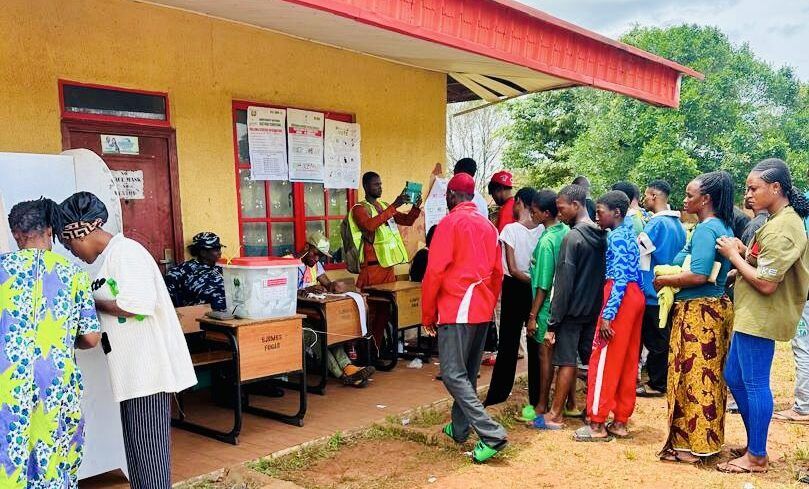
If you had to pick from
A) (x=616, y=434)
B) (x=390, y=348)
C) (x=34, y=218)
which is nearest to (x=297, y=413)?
(x=390, y=348)

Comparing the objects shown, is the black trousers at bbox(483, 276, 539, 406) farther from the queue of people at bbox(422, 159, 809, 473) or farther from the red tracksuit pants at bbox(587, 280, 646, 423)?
the red tracksuit pants at bbox(587, 280, 646, 423)

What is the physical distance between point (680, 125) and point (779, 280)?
47.6ft

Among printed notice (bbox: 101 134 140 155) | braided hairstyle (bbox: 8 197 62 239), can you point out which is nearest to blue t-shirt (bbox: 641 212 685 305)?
printed notice (bbox: 101 134 140 155)

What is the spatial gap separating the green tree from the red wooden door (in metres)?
14.3

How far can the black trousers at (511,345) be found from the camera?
16.6ft

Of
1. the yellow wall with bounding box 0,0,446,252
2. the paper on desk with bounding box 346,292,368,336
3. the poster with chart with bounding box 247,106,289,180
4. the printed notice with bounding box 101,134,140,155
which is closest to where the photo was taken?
the yellow wall with bounding box 0,0,446,252

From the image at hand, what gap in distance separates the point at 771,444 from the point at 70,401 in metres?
4.62

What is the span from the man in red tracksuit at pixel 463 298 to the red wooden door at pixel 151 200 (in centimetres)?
245

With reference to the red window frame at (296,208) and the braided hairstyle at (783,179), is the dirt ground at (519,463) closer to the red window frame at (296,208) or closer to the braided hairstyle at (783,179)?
the braided hairstyle at (783,179)

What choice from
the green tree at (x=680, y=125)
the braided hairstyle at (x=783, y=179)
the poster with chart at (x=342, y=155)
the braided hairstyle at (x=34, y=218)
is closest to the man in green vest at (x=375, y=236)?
the poster with chart at (x=342, y=155)

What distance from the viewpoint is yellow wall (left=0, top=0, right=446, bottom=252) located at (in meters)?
4.41

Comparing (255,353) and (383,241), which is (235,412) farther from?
(383,241)

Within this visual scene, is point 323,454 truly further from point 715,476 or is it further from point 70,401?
point 715,476

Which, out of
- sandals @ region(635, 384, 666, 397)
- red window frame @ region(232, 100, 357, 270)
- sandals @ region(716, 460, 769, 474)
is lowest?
sandals @ region(635, 384, 666, 397)
